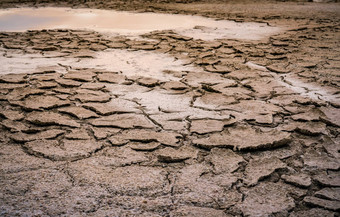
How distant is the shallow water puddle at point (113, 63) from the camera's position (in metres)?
2.76

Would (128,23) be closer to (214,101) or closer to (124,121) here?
(214,101)

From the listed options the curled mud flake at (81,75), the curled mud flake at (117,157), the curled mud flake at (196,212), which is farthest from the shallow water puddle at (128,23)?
the curled mud flake at (196,212)

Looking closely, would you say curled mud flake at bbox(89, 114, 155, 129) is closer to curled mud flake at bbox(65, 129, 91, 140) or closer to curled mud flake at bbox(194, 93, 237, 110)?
curled mud flake at bbox(65, 129, 91, 140)

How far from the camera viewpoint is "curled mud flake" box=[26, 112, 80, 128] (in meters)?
1.84

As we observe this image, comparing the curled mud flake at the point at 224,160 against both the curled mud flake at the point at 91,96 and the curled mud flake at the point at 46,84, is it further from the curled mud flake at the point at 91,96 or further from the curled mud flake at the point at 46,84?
the curled mud flake at the point at 46,84

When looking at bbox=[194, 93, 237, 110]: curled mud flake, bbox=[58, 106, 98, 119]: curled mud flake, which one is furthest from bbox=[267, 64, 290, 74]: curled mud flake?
bbox=[58, 106, 98, 119]: curled mud flake

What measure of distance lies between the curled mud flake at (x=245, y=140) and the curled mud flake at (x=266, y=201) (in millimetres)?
312

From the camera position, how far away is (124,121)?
1.89m

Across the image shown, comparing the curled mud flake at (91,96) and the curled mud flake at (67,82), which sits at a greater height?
the curled mud flake at (67,82)

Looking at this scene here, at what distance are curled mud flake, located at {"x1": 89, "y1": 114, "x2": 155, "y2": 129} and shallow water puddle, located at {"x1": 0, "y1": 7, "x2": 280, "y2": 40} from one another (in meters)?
2.27

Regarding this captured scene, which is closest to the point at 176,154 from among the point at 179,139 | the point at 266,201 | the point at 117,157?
the point at 179,139

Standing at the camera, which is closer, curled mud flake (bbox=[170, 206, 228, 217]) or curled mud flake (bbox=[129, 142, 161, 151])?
curled mud flake (bbox=[170, 206, 228, 217])

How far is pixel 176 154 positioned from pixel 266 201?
1.56ft

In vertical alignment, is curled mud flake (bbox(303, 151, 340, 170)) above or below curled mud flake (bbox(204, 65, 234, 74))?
below
